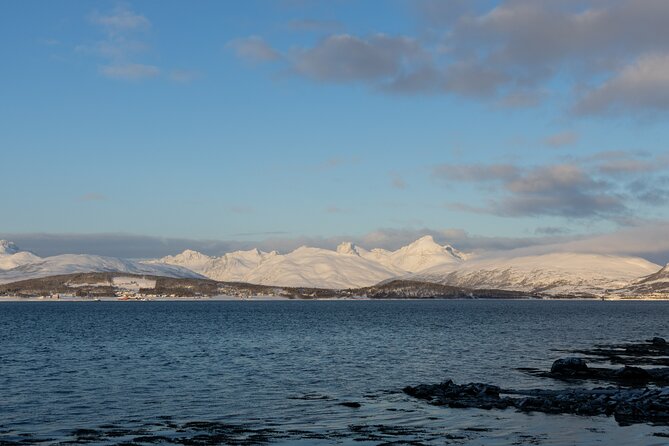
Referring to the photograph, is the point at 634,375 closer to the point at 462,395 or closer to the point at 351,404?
the point at 462,395

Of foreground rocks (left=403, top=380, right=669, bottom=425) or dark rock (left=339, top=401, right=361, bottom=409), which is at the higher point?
foreground rocks (left=403, top=380, right=669, bottom=425)

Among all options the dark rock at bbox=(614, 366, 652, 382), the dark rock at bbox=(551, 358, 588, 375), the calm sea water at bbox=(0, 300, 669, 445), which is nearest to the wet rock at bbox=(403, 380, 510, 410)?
the calm sea water at bbox=(0, 300, 669, 445)

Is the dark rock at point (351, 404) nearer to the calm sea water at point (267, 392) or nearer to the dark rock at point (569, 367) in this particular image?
the calm sea water at point (267, 392)

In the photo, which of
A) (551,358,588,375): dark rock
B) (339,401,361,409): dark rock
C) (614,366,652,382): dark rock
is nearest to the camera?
(339,401,361,409): dark rock

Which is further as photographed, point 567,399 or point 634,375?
point 634,375

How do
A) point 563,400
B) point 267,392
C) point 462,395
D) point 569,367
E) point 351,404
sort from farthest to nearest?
point 569,367 → point 267,392 → point 462,395 → point 351,404 → point 563,400

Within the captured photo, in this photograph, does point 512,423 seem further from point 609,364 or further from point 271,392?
point 609,364

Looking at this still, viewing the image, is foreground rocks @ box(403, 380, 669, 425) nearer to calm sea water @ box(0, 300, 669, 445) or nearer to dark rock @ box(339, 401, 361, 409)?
calm sea water @ box(0, 300, 669, 445)

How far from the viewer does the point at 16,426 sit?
45.9 m

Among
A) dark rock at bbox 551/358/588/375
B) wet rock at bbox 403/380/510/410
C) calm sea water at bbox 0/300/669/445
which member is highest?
dark rock at bbox 551/358/588/375

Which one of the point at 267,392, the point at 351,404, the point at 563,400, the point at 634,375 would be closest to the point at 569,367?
the point at 634,375

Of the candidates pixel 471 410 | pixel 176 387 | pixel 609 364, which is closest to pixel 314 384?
pixel 176 387

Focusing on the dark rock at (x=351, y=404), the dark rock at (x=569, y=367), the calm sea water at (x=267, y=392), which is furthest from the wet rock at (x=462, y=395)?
the dark rock at (x=569, y=367)

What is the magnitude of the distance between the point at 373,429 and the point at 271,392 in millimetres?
18445
